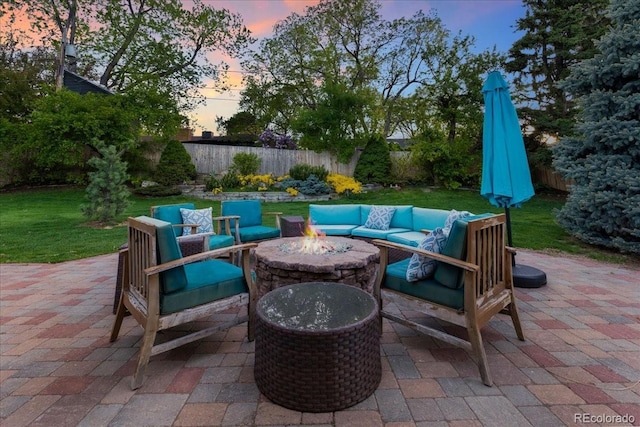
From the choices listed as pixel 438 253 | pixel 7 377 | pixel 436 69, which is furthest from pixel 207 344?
pixel 436 69

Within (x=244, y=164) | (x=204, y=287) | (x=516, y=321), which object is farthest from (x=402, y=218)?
(x=244, y=164)

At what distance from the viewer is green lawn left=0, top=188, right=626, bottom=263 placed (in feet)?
17.4

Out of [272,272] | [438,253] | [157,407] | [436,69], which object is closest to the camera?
[157,407]

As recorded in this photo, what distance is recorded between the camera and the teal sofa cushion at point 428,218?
438cm

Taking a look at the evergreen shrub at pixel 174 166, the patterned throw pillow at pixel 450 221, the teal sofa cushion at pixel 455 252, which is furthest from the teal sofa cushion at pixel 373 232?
the evergreen shrub at pixel 174 166

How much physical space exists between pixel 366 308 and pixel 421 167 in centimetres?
1249

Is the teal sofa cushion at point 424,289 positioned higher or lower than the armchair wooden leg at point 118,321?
higher

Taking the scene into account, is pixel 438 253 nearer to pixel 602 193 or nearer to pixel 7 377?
Answer: pixel 7 377

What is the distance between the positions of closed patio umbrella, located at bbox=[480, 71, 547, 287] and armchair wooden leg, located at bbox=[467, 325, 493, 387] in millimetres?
2010

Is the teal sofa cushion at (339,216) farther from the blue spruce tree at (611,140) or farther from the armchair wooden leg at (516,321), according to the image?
the blue spruce tree at (611,140)

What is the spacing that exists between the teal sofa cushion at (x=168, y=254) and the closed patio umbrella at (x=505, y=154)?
317 cm

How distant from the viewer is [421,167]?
44.0 feet

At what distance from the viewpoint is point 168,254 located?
1.91 meters

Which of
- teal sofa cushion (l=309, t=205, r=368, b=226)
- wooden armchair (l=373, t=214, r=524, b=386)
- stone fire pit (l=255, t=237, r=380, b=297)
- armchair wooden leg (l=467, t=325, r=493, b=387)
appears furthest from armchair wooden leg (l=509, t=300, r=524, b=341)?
teal sofa cushion (l=309, t=205, r=368, b=226)
